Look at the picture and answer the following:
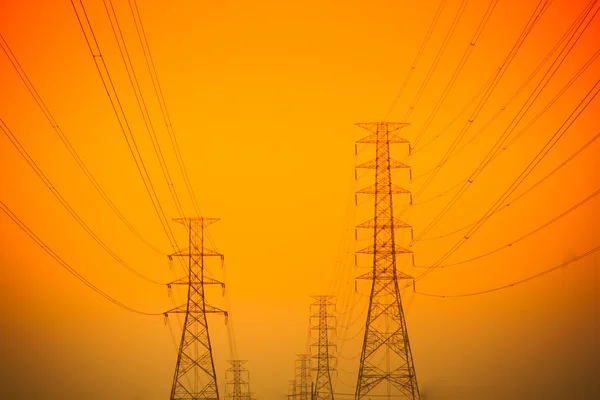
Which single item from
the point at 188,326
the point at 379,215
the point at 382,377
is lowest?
the point at 382,377

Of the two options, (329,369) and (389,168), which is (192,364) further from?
(329,369)

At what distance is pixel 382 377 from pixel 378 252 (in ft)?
16.0

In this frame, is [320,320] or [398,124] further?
[320,320]

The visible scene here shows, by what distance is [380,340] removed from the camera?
1371 inches

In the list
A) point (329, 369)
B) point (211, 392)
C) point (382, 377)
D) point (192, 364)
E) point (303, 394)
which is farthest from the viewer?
point (303, 394)

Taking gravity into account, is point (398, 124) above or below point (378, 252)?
above

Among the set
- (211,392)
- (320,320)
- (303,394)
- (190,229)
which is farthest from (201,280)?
(303,394)

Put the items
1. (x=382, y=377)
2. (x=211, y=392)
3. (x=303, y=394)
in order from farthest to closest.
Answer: (x=303, y=394)
(x=211, y=392)
(x=382, y=377)

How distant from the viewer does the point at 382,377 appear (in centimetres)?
3312

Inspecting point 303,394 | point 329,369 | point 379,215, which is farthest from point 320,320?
point 379,215

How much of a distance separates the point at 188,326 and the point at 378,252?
919 cm

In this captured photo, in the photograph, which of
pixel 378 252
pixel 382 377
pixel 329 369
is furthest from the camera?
pixel 329 369

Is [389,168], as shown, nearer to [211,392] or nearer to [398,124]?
[398,124]

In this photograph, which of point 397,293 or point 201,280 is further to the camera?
point 201,280
